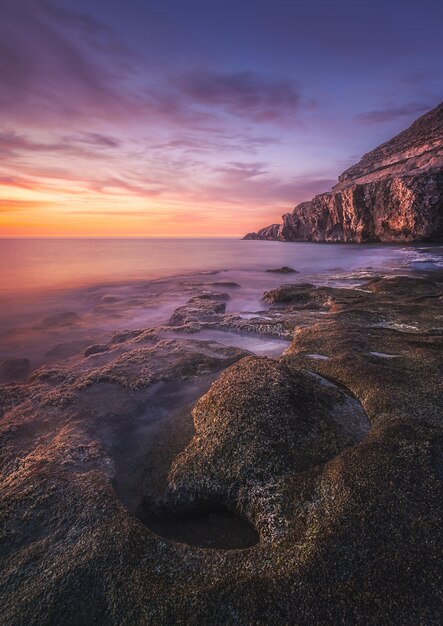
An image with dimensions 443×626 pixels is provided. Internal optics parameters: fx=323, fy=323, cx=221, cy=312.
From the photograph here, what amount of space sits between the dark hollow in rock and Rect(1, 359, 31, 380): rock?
8.30 m

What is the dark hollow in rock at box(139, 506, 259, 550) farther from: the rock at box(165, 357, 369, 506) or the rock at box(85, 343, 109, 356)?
the rock at box(85, 343, 109, 356)

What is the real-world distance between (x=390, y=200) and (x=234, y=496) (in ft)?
273

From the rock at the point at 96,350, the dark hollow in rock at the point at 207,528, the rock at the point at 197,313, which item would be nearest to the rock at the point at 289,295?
the rock at the point at 197,313

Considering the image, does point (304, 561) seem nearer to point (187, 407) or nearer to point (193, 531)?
point (193, 531)

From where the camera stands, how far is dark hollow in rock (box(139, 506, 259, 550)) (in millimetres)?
3986

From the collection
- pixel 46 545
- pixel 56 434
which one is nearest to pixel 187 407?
pixel 56 434

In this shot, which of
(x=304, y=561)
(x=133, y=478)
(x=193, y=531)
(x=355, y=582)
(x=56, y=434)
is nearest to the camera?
(x=355, y=582)

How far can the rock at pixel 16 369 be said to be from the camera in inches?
420

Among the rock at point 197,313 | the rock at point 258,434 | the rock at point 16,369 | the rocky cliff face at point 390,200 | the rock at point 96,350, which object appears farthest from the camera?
the rocky cliff face at point 390,200

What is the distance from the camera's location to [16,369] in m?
11.1

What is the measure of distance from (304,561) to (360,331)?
784 cm

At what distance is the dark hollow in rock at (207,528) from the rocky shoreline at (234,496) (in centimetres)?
2

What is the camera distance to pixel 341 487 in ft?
12.9

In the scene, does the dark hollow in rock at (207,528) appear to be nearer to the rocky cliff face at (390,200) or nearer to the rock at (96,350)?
the rock at (96,350)
